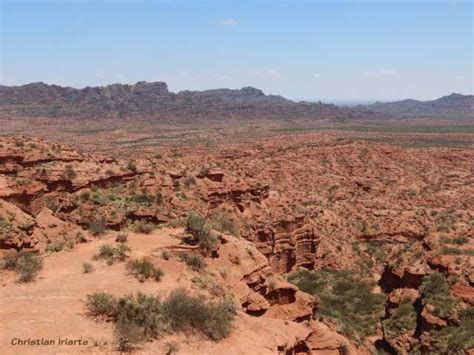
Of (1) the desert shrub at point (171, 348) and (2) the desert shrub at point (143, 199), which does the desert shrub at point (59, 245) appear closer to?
(1) the desert shrub at point (171, 348)

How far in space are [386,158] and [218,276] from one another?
6271 cm

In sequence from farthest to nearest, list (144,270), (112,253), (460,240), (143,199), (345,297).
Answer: (345,297) → (460,240) → (143,199) → (112,253) → (144,270)

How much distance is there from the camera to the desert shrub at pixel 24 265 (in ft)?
49.8

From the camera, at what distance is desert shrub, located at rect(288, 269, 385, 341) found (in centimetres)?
2675

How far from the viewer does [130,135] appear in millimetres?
139000

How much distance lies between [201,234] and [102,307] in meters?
6.54

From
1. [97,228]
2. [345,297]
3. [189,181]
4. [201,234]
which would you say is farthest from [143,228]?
[345,297]

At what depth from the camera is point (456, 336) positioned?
825 inches

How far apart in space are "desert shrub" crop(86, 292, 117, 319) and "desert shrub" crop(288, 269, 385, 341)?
1411cm

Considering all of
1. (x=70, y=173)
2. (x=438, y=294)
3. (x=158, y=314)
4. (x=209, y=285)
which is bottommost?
(x=438, y=294)

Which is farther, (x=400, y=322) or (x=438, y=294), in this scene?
(x=400, y=322)

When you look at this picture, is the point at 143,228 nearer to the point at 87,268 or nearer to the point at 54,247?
the point at 54,247

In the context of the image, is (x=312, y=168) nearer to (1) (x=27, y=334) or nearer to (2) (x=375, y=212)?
A: (2) (x=375, y=212)

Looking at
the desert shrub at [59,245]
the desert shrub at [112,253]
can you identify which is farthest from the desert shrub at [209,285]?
the desert shrub at [59,245]
